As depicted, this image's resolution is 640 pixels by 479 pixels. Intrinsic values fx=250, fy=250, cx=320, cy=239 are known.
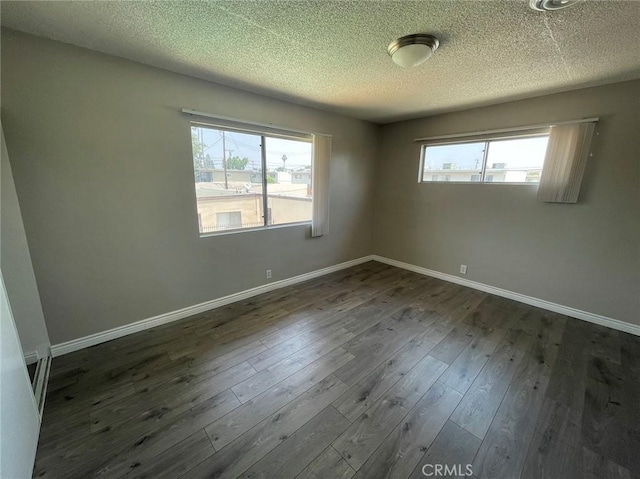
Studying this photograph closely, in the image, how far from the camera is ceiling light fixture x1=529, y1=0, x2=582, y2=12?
131 centimetres

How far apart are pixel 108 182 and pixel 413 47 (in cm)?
256

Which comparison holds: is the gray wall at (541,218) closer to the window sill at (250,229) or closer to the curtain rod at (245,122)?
the curtain rod at (245,122)

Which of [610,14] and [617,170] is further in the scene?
[617,170]

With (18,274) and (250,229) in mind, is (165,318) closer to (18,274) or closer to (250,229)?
(18,274)

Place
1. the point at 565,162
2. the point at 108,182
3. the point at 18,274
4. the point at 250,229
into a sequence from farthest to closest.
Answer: the point at 250,229 < the point at 565,162 < the point at 108,182 < the point at 18,274

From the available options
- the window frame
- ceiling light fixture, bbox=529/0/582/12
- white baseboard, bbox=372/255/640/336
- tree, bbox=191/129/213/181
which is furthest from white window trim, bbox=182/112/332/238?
ceiling light fixture, bbox=529/0/582/12

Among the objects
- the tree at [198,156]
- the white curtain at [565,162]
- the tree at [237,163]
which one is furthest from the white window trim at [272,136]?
the white curtain at [565,162]

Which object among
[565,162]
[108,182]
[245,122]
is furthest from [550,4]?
[108,182]

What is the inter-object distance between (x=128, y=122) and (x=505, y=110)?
400 cm

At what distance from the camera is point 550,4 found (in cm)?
134

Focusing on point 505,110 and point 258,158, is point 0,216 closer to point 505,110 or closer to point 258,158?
point 258,158

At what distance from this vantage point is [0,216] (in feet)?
5.50

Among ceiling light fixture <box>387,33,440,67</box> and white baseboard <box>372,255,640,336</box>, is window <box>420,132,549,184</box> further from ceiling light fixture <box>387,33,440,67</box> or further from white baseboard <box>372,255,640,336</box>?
ceiling light fixture <box>387,33,440,67</box>

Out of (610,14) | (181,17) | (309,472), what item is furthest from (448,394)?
(181,17)
